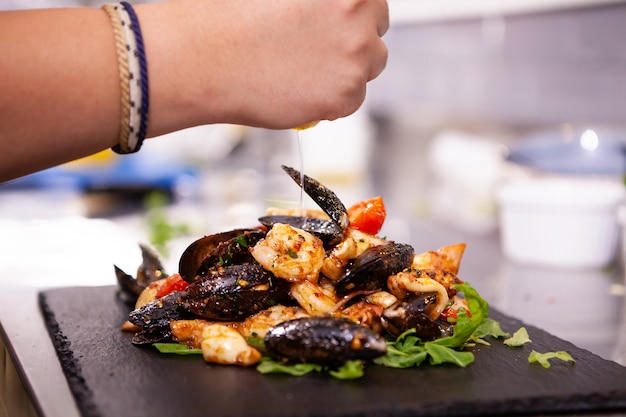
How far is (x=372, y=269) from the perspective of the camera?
1.84 metres

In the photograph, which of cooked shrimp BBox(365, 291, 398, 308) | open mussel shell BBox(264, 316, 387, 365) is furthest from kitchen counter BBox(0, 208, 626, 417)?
cooked shrimp BBox(365, 291, 398, 308)

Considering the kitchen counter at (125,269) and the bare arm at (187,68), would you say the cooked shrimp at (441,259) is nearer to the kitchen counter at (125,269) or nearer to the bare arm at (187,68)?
the kitchen counter at (125,269)

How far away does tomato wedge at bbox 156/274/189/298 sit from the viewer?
2.07 m

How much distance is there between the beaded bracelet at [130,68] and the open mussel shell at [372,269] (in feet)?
2.02

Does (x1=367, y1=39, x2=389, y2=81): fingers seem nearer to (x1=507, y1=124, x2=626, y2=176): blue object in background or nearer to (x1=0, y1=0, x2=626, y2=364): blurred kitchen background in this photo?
(x1=0, y1=0, x2=626, y2=364): blurred kitchen background

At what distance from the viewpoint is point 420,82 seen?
7.39m

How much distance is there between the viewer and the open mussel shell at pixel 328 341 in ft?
5.24

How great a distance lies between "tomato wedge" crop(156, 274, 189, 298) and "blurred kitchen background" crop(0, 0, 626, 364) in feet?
1.67

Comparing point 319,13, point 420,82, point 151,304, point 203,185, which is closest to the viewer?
point 319,13

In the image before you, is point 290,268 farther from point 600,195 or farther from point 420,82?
point 420,82

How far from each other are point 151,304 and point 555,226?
1.93 meters

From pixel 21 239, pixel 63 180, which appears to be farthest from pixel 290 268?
pixel 63 180

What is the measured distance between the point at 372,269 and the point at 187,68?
652 millimetres

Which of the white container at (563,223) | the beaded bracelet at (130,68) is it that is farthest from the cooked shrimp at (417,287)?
the white container at (563,223)
